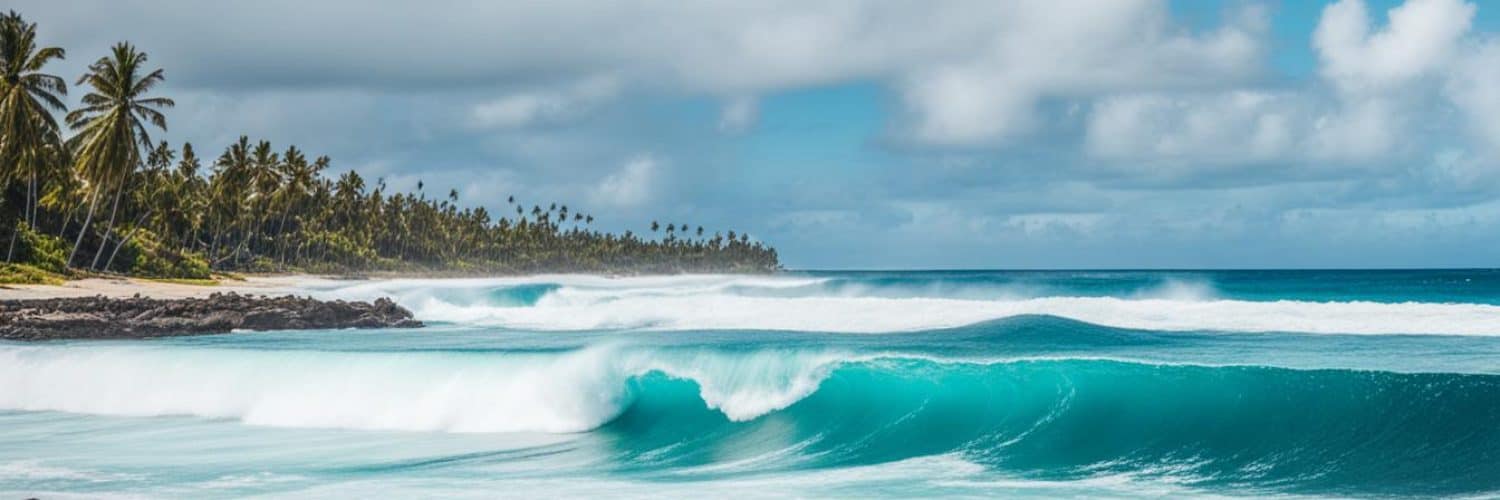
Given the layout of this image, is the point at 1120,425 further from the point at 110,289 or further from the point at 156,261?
the point at 156,261

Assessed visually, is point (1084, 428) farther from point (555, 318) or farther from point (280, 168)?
point (280, 168)

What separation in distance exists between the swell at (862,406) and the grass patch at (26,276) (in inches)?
993

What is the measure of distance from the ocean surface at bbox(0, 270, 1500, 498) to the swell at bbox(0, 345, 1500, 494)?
37 mm

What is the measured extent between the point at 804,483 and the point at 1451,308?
24.0 m

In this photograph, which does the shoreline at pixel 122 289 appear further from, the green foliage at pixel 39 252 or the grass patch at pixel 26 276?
the green foliage at pixel 39 252

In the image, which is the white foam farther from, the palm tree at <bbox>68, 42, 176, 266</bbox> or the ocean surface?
the palm tree at <bbox>68, 42, 176, 266</bbox>

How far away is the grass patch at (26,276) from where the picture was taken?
39.7 metres

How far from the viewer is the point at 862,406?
14.9 m

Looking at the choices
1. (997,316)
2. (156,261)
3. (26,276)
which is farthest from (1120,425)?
(156,261)

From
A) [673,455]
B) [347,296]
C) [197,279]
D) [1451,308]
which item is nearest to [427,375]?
[673,455]

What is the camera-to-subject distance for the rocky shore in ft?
80.9

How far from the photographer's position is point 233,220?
75438mm

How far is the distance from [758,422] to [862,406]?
130 cm

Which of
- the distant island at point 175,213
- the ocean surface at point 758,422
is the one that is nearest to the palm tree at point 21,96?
the distant island at point 175,213
